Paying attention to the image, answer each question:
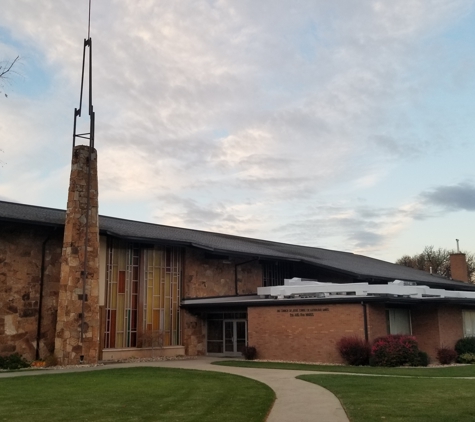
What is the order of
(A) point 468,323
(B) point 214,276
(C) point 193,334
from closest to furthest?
(A) point 468,323 < (C) point 193,334 < (B) point 214,276

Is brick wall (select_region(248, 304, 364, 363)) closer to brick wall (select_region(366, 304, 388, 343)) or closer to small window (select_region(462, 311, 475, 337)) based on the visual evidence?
brick wall (select_region(366, 304, 388, 343))

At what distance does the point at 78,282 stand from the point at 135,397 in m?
10.9

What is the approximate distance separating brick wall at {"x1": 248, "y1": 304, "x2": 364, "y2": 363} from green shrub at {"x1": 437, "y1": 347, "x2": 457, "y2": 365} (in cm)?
394

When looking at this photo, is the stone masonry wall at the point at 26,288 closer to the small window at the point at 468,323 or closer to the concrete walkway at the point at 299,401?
the concrete walkway at the point at 299,401

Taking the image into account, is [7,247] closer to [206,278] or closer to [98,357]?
[98,357]

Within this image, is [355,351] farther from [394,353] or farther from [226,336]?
[226,336]

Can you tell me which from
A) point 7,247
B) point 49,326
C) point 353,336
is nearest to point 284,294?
point 353,336

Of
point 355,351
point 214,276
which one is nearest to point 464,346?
point 355,351

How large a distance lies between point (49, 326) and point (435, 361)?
17.3 metres

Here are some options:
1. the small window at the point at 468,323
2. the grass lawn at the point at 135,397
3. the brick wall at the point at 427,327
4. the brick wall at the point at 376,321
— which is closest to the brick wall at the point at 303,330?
the brick wall at the point at 376,321

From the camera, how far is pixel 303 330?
23.9m

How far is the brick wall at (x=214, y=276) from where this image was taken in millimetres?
29328

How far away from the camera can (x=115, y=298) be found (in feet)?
84.8

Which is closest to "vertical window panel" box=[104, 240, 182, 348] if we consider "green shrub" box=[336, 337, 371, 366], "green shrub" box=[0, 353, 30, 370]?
"green shrub" box=[0, 353, 30, 370]
